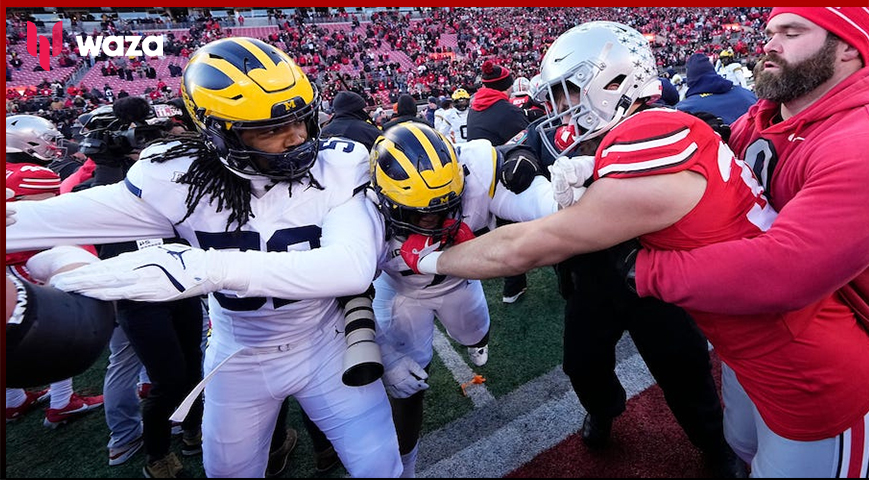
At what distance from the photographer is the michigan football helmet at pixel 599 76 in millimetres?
1802

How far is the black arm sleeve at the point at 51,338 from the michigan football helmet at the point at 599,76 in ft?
5.15

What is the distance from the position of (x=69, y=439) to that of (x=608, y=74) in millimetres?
3929

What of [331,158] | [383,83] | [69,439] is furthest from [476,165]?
[383,83]

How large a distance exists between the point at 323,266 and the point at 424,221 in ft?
1.94

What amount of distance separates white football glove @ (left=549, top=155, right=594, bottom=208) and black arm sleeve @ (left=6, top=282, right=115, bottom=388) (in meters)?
1.39

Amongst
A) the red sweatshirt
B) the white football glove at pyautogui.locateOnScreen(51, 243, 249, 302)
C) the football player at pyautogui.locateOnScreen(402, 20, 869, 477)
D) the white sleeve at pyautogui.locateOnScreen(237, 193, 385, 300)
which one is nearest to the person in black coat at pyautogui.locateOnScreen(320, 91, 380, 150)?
the white sleeve at pyautogui.locateOnScreen(237, 193, 385, 300)

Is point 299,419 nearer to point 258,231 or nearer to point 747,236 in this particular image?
point 258,231

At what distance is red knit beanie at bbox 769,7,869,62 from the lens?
1557mm

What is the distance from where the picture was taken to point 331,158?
2.00 metres

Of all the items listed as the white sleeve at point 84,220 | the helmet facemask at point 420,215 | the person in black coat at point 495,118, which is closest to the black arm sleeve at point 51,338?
the white sleeve at point 84,220

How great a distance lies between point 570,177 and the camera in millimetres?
1509

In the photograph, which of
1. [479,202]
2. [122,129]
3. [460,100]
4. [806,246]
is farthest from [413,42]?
[806,246]

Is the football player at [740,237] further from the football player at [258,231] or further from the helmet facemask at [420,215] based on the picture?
the football player at [258,231]

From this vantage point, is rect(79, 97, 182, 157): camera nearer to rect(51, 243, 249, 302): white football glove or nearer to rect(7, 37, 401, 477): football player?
rect(7, 37, 401, 477): football player
